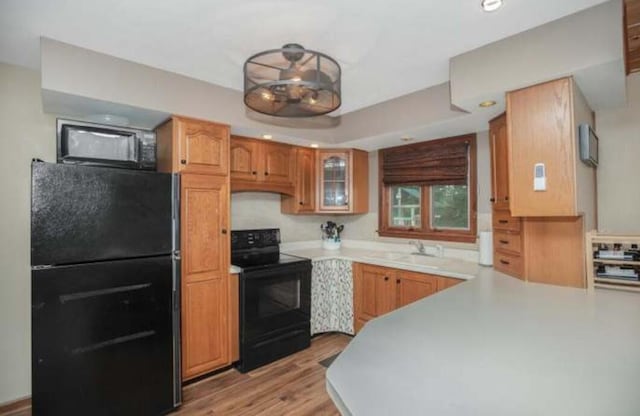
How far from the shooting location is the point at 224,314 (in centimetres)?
263

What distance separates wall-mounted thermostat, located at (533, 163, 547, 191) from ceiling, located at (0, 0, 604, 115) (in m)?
0.77

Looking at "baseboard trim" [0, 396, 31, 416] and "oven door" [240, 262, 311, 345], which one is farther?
"oven door" [240, 262, 311, 345]

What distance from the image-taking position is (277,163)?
3299mm

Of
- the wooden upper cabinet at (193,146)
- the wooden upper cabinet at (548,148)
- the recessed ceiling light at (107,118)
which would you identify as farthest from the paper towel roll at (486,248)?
the recessed ceiling light at (107,118)

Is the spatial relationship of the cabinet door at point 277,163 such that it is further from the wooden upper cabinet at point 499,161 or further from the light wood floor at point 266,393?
the wooden upper cabinet at point 499,161

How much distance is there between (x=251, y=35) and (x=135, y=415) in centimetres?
243

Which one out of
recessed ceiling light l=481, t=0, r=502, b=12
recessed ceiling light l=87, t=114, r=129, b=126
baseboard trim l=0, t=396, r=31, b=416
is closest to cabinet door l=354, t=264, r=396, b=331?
recessed ceiling light l=481, t=0, r=502, b=12

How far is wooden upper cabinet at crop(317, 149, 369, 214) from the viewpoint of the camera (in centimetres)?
364

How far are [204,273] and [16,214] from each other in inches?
53.4

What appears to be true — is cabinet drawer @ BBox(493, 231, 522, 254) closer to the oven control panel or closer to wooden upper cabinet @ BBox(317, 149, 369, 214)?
wooden upper cabinet @ BBox(317, 149, 369, 214)

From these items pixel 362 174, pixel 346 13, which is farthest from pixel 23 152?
pixel 362 174

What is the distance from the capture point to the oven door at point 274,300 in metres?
2.68

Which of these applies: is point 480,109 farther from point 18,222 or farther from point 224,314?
point 18,222

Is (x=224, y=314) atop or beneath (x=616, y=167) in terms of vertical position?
beneath
